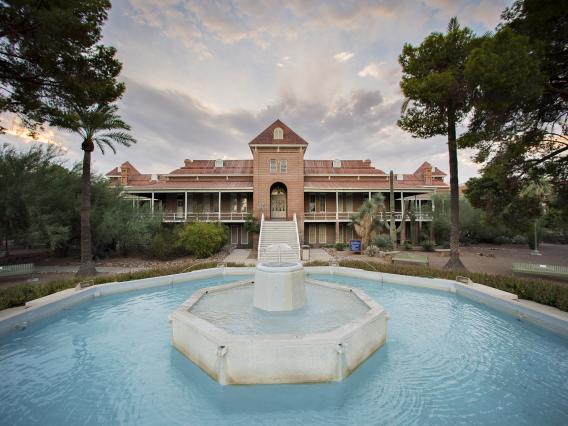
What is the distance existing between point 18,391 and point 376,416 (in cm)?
621

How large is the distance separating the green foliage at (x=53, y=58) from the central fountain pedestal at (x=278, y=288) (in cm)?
902

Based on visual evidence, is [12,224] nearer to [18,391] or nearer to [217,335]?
[18,391]

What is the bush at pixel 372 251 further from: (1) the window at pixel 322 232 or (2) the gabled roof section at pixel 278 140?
(2) the gabled roof section at pixel 278 140

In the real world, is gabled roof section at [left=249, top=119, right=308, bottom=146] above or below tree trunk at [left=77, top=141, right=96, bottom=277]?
above

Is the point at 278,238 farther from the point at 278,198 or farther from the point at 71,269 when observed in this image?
the point at 71,269

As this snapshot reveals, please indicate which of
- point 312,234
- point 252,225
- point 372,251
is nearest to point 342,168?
point 312,234

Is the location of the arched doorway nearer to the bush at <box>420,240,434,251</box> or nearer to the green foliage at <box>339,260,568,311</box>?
the bush at <box>420,240,434,251</box>

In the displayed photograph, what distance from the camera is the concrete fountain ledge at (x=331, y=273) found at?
6871 mm

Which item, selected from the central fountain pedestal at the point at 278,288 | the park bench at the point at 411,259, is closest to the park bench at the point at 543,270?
the park bench at the point at 411,259

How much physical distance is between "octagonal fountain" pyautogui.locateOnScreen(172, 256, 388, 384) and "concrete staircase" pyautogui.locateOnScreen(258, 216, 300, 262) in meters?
8.93

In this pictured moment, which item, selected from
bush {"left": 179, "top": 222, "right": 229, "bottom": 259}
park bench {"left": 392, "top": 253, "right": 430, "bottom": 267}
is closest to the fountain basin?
park bench {"left": 392, "top": 253, "right": 430, "bottom": 267}

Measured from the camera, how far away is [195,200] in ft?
87.1

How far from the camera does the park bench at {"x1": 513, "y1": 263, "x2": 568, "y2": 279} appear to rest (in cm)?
1107

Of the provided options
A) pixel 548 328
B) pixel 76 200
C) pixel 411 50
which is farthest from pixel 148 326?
pixel 411 50
